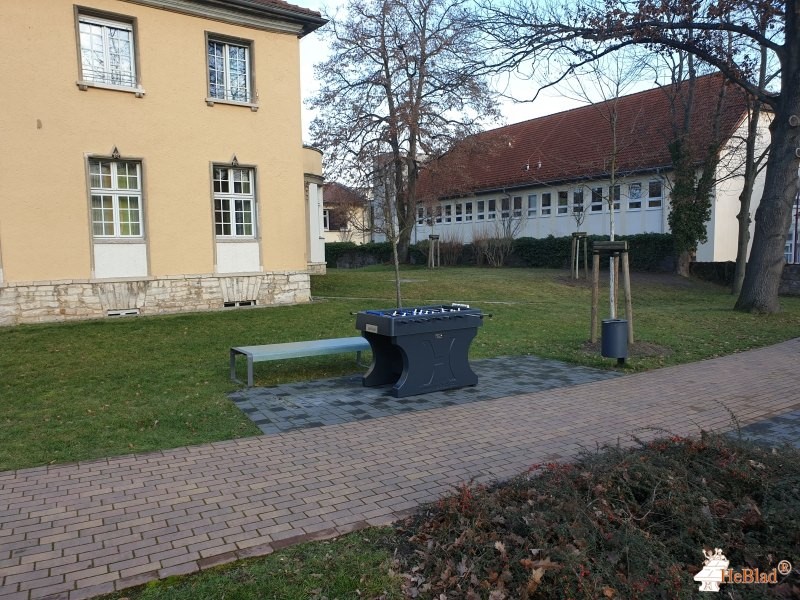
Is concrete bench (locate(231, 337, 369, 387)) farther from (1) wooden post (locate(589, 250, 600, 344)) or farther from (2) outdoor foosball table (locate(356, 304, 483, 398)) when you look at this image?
(1) wooden post (locate(589, 250, 600, 344))

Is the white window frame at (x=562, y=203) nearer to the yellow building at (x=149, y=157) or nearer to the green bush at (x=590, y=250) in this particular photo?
the green bush at (x=590, y=250)

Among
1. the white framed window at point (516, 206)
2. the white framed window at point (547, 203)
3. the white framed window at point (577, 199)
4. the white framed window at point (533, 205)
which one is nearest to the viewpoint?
the white framed window at point (577, 199)

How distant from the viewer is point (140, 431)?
6203 millimetres

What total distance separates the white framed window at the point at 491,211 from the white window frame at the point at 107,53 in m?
26.9

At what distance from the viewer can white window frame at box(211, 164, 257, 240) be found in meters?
15.7

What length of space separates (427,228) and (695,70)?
22036 mm

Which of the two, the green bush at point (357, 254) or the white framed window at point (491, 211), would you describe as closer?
the white framed window at point (491, 211)

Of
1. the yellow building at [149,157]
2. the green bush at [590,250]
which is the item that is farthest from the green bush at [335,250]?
the yellow building at [149,157]

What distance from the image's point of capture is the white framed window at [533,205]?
116 feet

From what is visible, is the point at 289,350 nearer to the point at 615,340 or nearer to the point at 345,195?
the point at 615,340

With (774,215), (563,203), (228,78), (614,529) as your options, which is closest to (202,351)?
(614,529)

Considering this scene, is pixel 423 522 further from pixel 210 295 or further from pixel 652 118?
pixel 652 118

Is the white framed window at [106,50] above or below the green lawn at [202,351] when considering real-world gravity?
above

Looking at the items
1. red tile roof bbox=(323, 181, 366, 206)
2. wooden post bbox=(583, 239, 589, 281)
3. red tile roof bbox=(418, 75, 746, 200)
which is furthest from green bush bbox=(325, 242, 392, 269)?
wooden post bbox=(583, 239, 589, 281)
